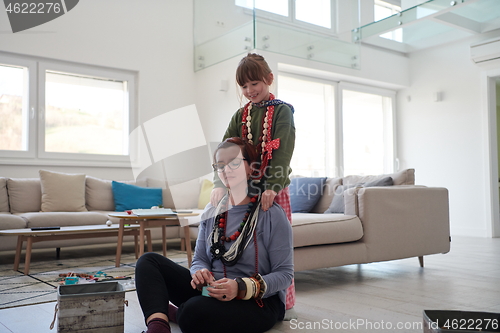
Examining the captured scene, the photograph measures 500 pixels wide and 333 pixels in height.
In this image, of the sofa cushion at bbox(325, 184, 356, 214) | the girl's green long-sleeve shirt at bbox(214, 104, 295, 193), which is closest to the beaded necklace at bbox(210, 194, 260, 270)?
the girl's green long-sleeve shirt at bbox(214, 104, 295, 193)

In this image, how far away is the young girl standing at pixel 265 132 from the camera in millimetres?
1823

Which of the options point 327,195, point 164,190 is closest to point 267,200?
point 327,195

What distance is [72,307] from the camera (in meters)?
1.59

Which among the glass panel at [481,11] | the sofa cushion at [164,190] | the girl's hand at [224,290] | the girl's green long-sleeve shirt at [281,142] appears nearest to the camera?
the girl's hand at [224,290]

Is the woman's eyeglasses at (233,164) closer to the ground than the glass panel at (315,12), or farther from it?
closer to the ground

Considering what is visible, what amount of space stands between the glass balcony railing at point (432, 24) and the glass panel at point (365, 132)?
0.87m

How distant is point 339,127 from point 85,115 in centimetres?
342

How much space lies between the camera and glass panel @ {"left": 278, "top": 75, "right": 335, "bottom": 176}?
596 cm

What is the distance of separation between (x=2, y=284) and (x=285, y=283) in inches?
82.3

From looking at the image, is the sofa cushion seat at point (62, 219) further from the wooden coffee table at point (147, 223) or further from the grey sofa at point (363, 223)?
the wooden coffee table at point (147, 223)

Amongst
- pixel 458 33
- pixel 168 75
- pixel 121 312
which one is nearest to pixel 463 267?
pixel 121 312

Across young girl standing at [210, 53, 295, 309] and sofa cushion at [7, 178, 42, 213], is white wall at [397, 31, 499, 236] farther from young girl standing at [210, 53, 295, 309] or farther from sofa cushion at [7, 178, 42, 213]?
sofa cushion at [7, 178, 42, 213]

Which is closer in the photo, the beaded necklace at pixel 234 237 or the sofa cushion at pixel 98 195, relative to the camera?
the beaded necklace at pixel 234 237

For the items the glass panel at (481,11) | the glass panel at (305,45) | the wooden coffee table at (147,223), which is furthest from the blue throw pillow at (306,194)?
the glass panel at (481,11)
